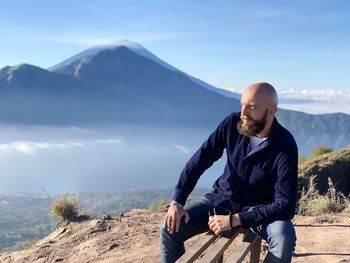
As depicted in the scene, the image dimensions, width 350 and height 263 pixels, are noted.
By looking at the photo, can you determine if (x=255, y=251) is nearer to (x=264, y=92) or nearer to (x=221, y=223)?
(x=221, y=223)

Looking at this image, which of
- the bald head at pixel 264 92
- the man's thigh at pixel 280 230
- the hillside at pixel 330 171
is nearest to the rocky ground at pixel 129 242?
the man's thigh at pixel 280 230

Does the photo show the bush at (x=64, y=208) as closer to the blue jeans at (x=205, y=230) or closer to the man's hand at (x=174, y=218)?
the blue jeans at (x=205, y=230)

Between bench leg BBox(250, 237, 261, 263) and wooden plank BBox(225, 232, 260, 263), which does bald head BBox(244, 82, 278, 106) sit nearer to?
wooden plank BBox(225, 232, 260, 263)

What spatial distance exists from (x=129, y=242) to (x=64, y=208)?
7.23ft

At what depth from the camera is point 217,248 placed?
12.4ft

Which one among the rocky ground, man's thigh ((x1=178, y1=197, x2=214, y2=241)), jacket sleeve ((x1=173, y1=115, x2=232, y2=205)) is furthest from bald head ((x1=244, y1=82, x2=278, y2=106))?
the rocky ground

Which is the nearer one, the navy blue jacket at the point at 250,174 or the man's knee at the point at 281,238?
the man's knee at the point at 281,238

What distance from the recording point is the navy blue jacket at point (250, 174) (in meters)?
3.69

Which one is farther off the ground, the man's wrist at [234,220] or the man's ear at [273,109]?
the man's ear at [273,109]

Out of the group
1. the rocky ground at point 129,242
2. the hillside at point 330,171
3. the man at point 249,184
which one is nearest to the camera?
the man at point 249,184

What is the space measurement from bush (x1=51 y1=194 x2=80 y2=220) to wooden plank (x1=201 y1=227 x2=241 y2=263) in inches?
208

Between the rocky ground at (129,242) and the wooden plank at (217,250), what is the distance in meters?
2.10

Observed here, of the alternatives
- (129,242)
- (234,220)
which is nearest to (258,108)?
(234,220)

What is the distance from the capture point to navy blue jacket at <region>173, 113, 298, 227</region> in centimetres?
369
